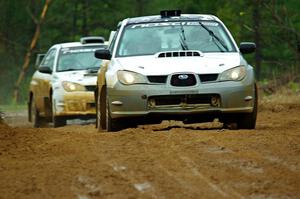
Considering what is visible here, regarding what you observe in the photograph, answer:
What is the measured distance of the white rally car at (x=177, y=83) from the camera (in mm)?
11844

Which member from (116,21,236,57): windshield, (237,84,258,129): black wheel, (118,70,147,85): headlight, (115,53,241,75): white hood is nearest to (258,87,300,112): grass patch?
(116,21,236,57): windshield

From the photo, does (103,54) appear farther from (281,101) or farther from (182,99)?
(281,101)

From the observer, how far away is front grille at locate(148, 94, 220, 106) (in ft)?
39.0

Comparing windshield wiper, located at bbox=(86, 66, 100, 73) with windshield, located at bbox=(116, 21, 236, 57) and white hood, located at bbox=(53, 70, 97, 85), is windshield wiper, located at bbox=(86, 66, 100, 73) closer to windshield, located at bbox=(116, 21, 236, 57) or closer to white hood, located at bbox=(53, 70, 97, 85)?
white hood, located at bbox=(53, 70, 97, 85)

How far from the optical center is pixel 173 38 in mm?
13125

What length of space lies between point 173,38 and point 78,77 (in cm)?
576

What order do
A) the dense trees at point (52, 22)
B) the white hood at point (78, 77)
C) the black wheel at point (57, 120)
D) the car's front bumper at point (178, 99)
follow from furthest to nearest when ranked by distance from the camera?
the dense trees at point (52, 22) < the black wheel at point (57, 120) < the white hood at point (78, 77) < the car's front bumper at point (178, 99)

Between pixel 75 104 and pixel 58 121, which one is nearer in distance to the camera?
pixel 75 104

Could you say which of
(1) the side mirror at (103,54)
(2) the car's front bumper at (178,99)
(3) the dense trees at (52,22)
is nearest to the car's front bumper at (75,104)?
(1) the side mirror at (103,54)

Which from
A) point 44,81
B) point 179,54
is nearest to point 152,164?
point 179,54

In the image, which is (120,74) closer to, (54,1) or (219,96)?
(219,96)

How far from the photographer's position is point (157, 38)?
13.1m

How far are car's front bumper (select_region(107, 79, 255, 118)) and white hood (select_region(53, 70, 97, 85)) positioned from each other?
21.3 feet

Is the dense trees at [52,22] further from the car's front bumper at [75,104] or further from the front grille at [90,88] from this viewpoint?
the front grille at [90,88]
